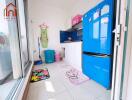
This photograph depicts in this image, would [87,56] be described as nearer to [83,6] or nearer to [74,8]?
[83,6]

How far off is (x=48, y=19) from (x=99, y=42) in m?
2.76

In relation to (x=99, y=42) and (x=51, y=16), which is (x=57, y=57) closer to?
(x=51, y=16)

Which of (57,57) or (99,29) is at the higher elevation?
(99,29)

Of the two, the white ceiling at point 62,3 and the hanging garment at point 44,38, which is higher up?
the white ceiling at point 62,3

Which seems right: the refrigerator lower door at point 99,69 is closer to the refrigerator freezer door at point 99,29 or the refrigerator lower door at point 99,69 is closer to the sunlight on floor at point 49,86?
the refrigerator freezer door at point 99,29

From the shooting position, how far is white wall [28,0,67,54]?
3.36 m

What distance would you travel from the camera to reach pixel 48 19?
3607 mm

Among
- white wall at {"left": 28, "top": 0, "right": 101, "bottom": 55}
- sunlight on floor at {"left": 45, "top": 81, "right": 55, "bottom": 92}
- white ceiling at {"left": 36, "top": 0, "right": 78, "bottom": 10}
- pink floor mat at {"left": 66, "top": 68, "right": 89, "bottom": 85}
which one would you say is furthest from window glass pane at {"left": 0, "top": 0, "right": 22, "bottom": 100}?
white ceiling at {"left": 36, "top": 0, "right": 78, "bottom": 10}

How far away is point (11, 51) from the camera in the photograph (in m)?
1.44

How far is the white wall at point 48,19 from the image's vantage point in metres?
3.36

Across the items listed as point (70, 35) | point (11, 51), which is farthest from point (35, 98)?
point (70, 35)

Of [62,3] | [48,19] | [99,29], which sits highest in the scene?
[62,3]

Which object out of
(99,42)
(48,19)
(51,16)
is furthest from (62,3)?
(99,42)

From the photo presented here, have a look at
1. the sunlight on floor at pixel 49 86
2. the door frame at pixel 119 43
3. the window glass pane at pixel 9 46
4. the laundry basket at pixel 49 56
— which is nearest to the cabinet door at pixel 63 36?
the laundry basket at pixel 49 56
